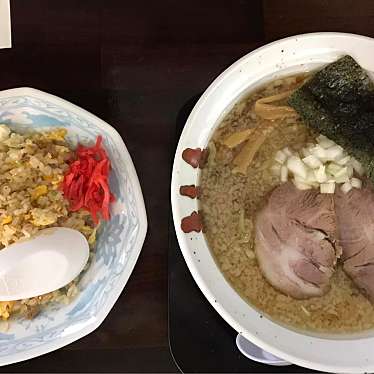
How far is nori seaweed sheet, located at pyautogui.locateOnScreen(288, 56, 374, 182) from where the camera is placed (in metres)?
1.19

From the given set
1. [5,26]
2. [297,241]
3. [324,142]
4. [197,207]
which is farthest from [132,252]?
[5,26]

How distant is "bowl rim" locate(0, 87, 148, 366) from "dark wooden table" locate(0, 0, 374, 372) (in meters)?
0.06

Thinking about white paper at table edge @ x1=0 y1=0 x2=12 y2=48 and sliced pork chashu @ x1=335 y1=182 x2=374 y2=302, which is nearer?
sliced pork chashu @ x1=335 y1=182 x2=374 y2=302

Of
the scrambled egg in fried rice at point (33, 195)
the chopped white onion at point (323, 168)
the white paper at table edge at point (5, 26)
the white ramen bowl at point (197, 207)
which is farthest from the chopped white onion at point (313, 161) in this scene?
the white paper at table edge at point (5, 26)

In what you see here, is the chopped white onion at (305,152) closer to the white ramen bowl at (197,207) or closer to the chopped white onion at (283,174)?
the chopped white onion at (283,174)

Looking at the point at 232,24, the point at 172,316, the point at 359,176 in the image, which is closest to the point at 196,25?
the point at 232,24

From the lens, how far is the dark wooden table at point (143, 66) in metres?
1.28

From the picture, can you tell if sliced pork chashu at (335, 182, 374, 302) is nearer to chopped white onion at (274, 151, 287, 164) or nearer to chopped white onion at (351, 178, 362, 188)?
chopped white onion at (351, 178, 362, 188)

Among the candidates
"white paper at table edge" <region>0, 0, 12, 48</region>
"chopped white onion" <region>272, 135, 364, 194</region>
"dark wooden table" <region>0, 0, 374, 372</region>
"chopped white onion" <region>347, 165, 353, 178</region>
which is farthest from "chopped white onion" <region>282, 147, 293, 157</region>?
"white paper at table edge" <region>0, 0, 12, 48</region>

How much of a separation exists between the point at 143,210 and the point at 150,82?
0.28 m

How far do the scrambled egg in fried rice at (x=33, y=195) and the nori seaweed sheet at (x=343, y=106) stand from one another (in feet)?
1.49

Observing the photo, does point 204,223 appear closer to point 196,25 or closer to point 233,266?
point 233,266

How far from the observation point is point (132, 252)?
1228 millimetres

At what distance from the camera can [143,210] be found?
122 centimetres
